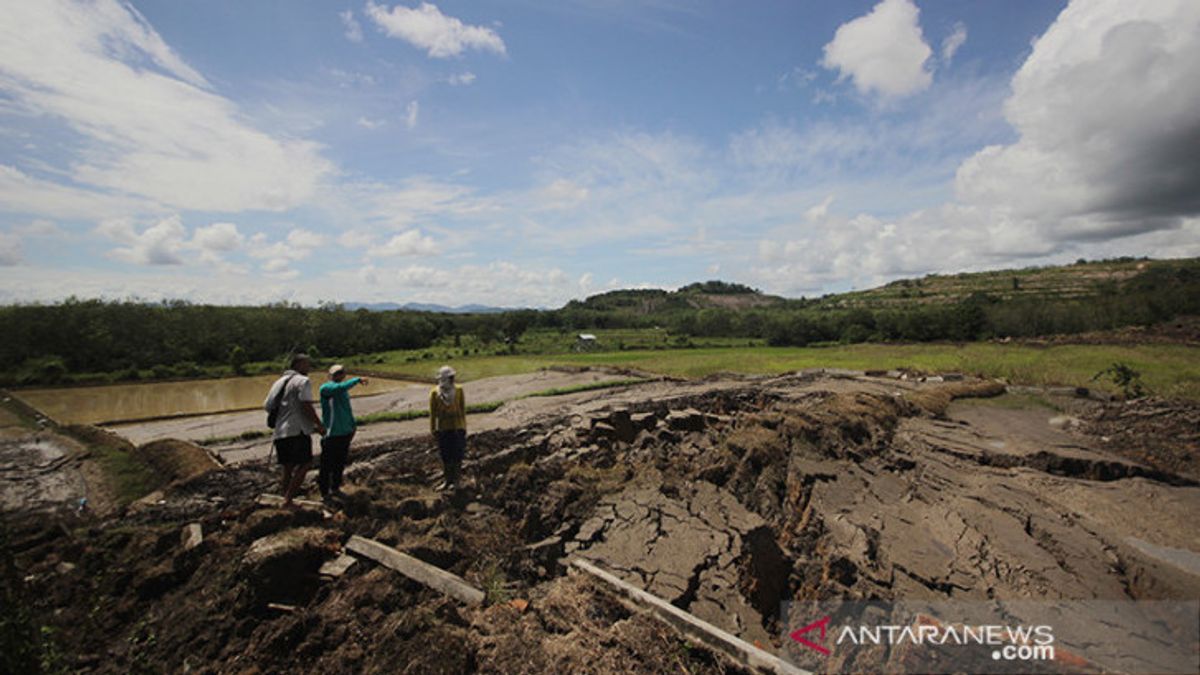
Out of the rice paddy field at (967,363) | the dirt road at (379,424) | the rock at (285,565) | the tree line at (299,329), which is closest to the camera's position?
the rock at (285,565)

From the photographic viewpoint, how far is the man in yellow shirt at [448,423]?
747 cm

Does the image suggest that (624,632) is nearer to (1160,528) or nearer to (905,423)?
(1160,528)

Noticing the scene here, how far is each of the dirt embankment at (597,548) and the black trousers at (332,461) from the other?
1.46 ft

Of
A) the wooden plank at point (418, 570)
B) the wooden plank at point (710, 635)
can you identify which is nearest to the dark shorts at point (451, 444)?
the wooden plank at point (418, 570)

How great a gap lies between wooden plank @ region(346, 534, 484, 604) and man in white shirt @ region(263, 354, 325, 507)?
5.82ft

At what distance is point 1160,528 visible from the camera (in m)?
8.06

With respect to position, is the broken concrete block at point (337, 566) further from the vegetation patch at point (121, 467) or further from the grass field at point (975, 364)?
the grass field at point (975, 364)

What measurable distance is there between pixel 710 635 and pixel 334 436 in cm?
574

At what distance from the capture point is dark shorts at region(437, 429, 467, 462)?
7.61 meters

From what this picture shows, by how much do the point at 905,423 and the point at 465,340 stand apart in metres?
66.5

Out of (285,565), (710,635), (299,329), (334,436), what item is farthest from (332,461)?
(299,329)

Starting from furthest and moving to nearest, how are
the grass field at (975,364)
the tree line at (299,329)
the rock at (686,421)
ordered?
1. the tree line at (299,329)
2. the grass field at (975,364)
3. the rock at (686,421)

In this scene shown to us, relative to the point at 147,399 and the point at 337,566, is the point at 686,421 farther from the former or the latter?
the point at 147,399

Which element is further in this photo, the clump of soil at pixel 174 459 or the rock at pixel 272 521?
the clump of soil at pixel 174 459
